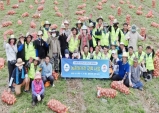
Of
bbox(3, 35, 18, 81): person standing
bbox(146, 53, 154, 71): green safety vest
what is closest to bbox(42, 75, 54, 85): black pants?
bbox(3, 35, 18, 81): person standing

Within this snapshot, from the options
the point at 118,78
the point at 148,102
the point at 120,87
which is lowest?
the point at 148,102

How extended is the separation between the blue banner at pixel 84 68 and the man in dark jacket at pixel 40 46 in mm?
1089

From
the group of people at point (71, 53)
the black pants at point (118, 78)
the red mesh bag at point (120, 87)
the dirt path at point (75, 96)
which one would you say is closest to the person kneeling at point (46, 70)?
the group of people at point (71, 53)

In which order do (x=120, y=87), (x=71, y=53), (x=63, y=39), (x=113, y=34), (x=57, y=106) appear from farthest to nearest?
(x=113, y=34)
(x=71, y=53)
(x=63, y=39)
(x=120, y=87)
(x=57, y=106)

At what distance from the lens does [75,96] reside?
Answer: 1207 centimetres

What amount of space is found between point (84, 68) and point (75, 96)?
5.66 feet

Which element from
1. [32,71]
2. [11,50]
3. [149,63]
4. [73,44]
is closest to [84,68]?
[73,44]

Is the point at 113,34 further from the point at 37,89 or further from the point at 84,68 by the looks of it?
the point at 37,89

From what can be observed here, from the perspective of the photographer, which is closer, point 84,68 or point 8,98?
point 8,98

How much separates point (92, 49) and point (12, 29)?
8727 millimetres

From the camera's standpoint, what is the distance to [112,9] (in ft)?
82.5

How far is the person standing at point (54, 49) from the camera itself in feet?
42.0

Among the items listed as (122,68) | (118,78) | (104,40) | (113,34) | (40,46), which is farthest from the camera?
(113,34)

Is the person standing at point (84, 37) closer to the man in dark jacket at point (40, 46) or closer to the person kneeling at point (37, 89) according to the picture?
the man in dark jacket at point (40, 46)
